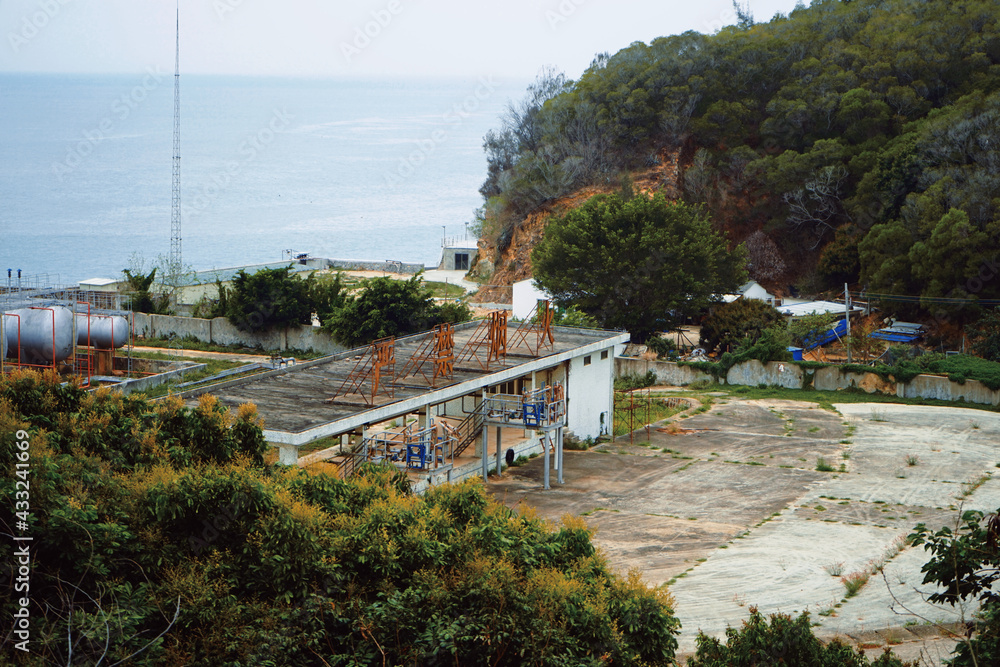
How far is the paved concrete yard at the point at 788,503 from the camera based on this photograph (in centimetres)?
2106

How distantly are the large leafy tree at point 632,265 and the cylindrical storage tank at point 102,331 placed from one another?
863 inches

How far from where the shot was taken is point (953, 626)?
64.9 feet

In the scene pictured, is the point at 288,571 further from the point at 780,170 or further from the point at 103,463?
the point at 780,170

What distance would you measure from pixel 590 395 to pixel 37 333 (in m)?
20.8

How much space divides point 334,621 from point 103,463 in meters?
4.67

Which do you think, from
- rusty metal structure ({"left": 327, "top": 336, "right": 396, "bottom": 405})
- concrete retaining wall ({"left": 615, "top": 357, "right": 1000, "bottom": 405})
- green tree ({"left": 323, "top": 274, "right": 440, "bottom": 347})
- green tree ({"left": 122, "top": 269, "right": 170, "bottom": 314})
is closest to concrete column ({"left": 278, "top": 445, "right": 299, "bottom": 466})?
rusty metal structure ({"left": 327, "top": 336, "right": 396, "bottom": 405})

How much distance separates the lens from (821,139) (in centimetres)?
6906

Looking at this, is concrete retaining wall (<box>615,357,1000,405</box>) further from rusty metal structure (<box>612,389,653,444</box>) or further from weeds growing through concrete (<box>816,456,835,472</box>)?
weeds growing through concrete (<box>816,456,835,472</box>)

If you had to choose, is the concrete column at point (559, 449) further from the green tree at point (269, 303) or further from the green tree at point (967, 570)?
the green tree at point (269, 303)

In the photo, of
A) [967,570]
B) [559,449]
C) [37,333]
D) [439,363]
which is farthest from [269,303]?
[967,570]

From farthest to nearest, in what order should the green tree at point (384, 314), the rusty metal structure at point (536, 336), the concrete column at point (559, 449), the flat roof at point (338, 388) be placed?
the green tree at point (384, 314), the rusty metal structure at point (536, 336), the concrete column at point (559, 449), the flat roof at point (338, 388)

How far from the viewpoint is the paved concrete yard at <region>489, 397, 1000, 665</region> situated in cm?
2106

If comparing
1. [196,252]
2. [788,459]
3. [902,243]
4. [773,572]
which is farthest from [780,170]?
[196,252]

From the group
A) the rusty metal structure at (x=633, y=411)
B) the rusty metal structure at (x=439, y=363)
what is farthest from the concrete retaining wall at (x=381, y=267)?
the rusty metal structure at (x=439, y=363)
